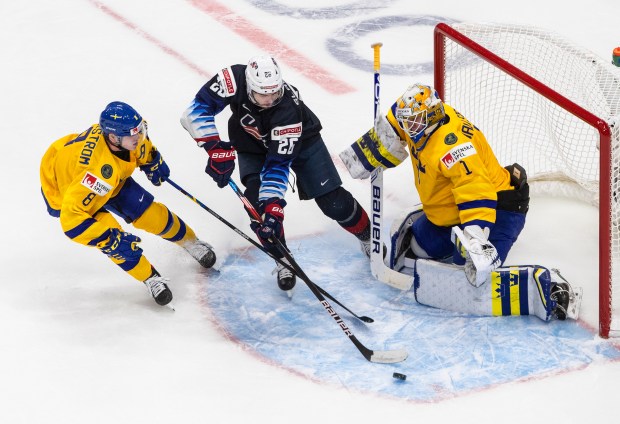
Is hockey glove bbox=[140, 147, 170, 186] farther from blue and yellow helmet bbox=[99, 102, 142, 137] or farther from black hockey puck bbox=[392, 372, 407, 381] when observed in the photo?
black hockey puck bbox=[392, 372, 407, 381]

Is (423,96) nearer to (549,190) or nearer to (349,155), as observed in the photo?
(349,155)

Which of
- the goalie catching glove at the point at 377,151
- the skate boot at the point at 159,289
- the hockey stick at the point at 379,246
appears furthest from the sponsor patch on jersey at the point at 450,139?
the skate boot at the point at 159,289

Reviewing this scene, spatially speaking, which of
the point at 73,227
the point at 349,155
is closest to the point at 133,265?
the point at 73,227

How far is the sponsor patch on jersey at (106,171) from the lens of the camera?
387 centimetres

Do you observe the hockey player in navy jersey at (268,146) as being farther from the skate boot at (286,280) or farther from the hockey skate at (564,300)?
the hockey skate at (564,300)

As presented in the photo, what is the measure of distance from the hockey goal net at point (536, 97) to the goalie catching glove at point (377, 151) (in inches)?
19.1

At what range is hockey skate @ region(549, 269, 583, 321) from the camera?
13.0 feet

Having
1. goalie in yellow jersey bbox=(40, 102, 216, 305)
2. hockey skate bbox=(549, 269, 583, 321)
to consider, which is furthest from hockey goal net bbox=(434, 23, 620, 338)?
goalie in yellow jersey bbox=(40, 102, 216, 305)

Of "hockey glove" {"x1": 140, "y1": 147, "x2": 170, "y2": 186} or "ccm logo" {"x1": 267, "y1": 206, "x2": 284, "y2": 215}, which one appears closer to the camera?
"ccm logo" {"x1": 267, "y1": 206, "x2": 284, "y2": 215}

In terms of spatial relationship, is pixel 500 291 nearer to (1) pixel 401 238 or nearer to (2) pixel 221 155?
(1) pixel 401 238

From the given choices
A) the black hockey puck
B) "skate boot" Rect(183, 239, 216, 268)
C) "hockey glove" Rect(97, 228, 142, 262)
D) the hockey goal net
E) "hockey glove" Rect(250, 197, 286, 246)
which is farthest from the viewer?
"skate boot" Rect(183, 239, 216, 268)

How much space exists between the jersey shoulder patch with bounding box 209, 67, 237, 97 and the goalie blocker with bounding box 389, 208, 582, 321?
1.02m

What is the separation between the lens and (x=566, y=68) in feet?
14.5

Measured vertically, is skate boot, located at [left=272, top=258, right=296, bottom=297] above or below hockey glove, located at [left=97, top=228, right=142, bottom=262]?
below
